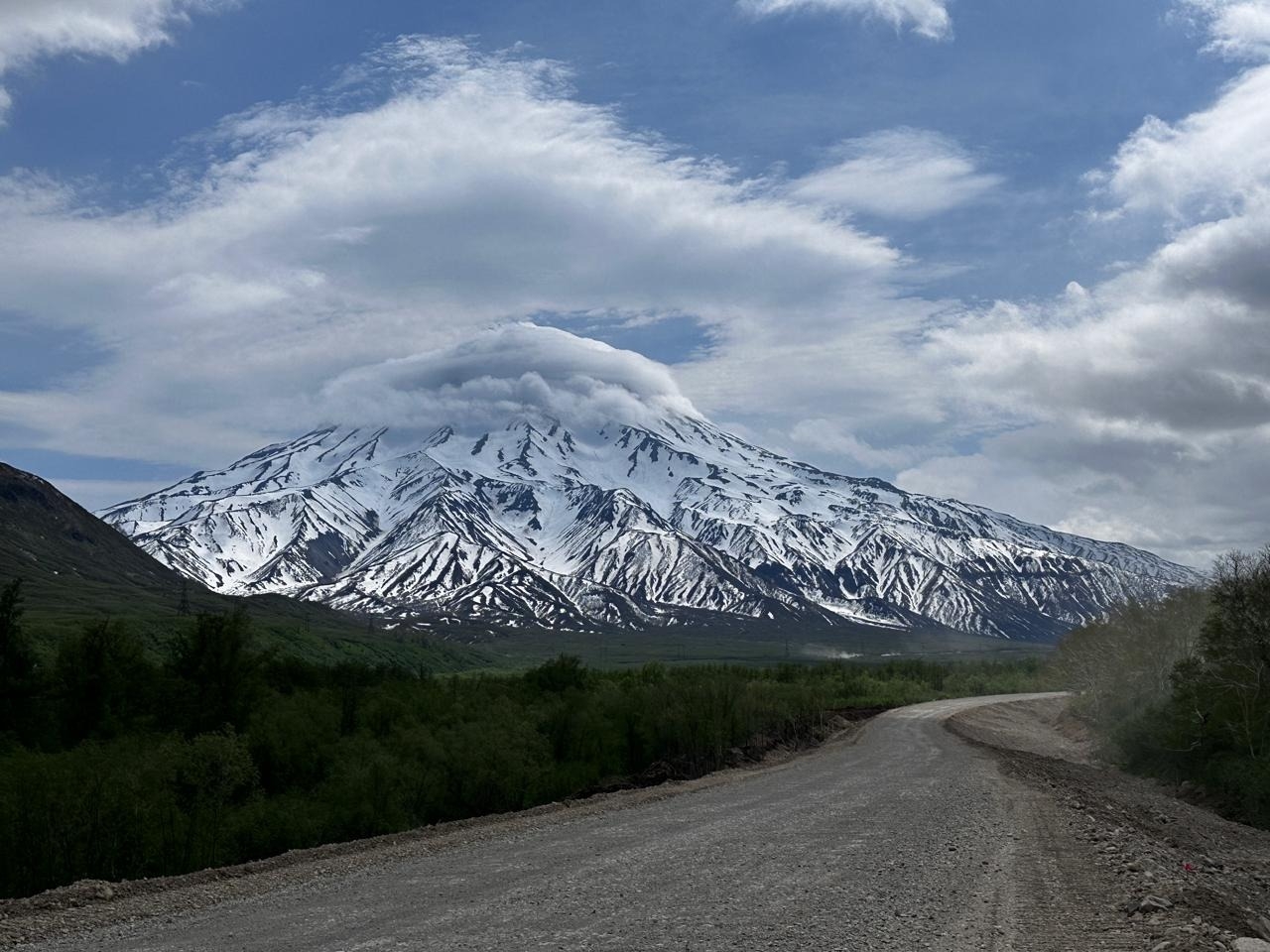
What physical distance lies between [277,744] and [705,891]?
2841cm

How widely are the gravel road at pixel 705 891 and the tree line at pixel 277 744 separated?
9.76m

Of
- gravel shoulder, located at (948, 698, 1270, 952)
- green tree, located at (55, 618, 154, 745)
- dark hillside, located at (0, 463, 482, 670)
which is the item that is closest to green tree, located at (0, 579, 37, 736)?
green tree, located at (55, 618, 154, 745)

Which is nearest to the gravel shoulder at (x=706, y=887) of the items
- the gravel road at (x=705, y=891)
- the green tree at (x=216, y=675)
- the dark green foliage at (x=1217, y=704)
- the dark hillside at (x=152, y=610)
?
the gravel road at (x=705, y=891)

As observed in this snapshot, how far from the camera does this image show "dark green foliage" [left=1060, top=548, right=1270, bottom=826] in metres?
33.1

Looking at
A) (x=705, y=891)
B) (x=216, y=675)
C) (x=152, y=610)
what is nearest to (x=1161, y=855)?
(x=705, y=891)

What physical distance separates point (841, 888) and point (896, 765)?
21.9 meters

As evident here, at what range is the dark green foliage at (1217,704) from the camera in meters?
33.1

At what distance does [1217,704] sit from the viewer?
35.2 metres

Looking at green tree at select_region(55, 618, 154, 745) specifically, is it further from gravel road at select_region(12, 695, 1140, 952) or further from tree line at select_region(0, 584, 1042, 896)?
gravel road at select_region(12, 695, 1140, 952)

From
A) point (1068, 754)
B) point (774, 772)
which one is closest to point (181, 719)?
point (774, 772)

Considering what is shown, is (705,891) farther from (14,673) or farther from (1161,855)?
(14,673)

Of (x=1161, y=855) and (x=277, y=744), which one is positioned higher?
(x=277, y=744)

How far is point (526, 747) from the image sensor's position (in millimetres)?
39656

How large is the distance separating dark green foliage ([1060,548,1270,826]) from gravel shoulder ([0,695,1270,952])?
8.34 meters
